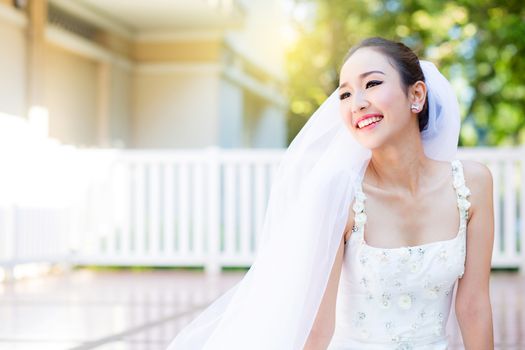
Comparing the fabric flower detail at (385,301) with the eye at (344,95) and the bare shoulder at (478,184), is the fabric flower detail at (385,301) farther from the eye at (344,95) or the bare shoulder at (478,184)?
the eye at (344,95)

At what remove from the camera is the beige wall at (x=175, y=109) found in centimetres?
1348

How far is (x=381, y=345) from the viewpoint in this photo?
2.42m

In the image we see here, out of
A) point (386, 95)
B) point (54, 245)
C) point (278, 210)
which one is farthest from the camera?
point (54, 245)

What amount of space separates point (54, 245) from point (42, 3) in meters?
2.77

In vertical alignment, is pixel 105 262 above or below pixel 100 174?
below

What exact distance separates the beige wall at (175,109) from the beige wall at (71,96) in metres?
1.50

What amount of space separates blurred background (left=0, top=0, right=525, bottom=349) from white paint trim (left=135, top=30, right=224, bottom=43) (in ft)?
0.07

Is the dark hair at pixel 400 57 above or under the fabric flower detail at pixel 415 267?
above

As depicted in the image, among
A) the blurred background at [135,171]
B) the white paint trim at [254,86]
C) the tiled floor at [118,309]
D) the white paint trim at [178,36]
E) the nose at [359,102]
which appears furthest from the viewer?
the white paint trim at [254,86]

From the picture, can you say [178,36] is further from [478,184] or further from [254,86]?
[478,184]

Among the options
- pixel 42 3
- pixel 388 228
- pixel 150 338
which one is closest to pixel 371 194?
pixel 388 228

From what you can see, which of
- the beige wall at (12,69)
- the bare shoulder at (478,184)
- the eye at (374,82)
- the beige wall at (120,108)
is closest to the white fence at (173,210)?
the beige wall at (12,69)

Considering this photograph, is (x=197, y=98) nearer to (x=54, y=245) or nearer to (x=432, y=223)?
(x=54, y=245)

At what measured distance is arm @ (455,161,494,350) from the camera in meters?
2.44
